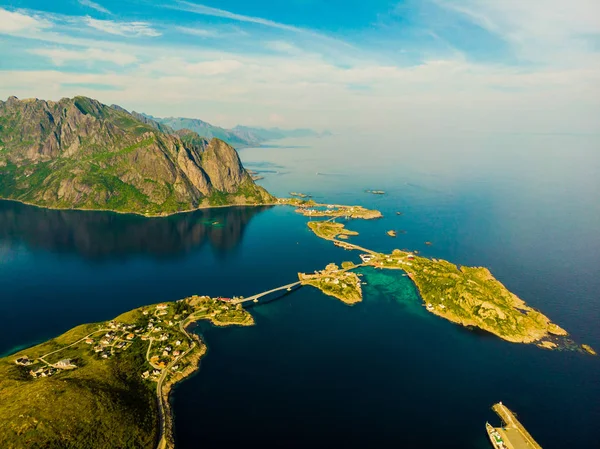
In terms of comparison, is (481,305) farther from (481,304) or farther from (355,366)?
(355,366)

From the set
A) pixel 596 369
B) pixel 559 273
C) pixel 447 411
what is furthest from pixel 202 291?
pixel 559 273

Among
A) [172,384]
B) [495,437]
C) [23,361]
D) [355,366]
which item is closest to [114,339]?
[23,361]

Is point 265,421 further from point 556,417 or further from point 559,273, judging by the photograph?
point 559,273

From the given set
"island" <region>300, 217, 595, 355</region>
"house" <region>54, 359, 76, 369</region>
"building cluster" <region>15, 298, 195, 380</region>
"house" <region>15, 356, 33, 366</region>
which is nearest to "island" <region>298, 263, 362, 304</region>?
"island" <region>300, 217, 595, 355</region>

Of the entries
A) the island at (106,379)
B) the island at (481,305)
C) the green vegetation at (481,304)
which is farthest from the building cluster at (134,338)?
the green vegetation at (481,304)

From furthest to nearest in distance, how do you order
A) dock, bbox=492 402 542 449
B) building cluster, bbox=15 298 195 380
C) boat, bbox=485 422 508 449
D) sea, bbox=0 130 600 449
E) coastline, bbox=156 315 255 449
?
building cluster, bbox=15 298 195 380
sea, bbox=0 130 600 449
coastline, bbox=156 315 255 449
dock, bbox=492 402 542 449
boat, bbox=485 422 508 449

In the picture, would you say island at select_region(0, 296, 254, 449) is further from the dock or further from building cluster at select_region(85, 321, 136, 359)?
the dock
